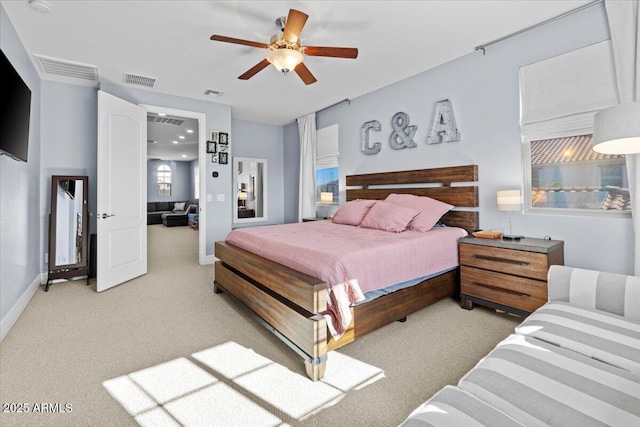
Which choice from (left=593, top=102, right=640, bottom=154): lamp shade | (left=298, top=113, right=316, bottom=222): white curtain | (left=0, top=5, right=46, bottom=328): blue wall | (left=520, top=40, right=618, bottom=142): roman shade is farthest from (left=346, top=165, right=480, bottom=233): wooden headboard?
(left=0, top=5, right=46, bottom=328): blue wall

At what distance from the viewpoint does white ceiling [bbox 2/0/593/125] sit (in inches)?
99.6

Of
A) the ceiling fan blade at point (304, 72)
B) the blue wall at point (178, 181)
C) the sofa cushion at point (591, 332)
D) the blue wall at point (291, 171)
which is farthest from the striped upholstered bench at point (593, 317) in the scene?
the blue wall at point (178, 181)

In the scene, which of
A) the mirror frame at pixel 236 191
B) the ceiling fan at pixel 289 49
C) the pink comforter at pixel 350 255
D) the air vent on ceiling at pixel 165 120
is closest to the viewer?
the pink comforter at pixel 350 255

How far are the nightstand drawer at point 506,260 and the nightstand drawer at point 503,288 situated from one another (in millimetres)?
50

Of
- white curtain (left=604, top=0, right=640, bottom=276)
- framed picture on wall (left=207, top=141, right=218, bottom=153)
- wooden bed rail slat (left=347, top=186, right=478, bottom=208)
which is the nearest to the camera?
white curtain (left=604, top=0, right=640, bottom=276)

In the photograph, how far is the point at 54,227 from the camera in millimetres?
3793

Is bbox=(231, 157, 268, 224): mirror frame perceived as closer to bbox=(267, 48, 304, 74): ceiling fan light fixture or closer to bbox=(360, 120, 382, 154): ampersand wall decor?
bbox=(360, 120, 382, 154): ampersand wall decor

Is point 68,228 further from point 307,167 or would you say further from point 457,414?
point 457,414

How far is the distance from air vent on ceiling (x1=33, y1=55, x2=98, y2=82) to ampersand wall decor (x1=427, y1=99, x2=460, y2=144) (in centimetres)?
423

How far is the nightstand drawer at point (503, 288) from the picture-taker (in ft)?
8.00

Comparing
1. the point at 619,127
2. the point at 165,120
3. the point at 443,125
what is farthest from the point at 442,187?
the point at 165,120

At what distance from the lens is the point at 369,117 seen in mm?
4617

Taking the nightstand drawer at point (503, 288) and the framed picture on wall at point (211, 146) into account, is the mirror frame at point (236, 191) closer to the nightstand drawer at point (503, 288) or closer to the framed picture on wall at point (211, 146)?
the framed picture on wall at point (211, 146)

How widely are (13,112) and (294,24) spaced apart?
91.3 inches
